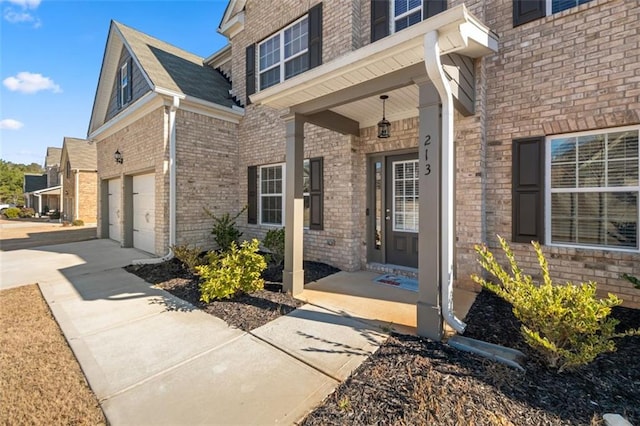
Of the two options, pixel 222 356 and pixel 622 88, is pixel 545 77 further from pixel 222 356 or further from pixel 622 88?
pixel 222 356

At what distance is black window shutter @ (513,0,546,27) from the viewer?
433 centimetres

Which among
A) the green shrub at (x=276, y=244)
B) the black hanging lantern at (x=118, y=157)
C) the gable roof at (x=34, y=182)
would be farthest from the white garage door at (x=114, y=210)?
the gable roof at (x=34, y=182)

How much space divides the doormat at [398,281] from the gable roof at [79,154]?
2347cm

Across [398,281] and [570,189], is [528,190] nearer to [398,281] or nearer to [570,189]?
[570,189]

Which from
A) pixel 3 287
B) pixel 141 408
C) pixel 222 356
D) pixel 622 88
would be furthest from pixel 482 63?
pixel 3 287

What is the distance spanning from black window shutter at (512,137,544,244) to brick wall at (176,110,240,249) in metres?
7.02

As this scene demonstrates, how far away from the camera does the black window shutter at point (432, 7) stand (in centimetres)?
492

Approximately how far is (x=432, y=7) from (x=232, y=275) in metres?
5.72

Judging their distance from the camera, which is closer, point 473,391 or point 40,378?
point 473,391

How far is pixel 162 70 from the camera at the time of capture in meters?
7.86

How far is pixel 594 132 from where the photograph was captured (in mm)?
4035

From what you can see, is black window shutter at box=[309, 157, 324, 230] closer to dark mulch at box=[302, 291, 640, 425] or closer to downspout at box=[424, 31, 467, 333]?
downspout at box=[424, 31, 467, 333]

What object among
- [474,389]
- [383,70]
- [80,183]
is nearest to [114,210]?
[383,70]

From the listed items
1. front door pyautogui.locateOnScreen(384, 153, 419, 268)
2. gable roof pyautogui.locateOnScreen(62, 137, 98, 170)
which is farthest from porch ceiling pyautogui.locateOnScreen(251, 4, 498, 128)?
gable roof pyautogui.locateOnScreen(62, 137, 98, 170)
